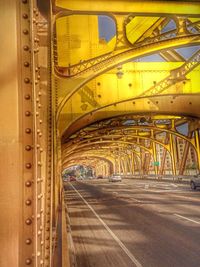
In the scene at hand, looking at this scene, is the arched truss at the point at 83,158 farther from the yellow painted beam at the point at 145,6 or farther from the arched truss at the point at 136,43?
the yellow painted beam at the point at 145,6

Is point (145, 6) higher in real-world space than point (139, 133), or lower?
lower

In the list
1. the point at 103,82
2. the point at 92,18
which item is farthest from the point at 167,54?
the point at 92,18

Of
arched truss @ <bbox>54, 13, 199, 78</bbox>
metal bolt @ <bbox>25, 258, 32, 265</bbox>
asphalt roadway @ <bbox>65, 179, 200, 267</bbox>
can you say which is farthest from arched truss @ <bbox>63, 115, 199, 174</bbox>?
metal bolt @ <bbox>25, 258, 32, 265</bbox>

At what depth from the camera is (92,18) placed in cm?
1814

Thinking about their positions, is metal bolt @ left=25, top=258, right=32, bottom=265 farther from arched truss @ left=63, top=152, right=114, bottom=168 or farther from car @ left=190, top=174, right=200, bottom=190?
arched truss @ left=63, top=152, right=114, bottom=168

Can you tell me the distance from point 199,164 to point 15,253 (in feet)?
116

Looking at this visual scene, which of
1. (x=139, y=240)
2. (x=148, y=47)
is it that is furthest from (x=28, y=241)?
(x=148, y=47)

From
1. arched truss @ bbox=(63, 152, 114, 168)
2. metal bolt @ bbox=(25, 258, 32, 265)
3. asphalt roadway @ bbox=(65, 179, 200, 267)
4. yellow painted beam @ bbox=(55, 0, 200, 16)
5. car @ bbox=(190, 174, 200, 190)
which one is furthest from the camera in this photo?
arched truss @ bbox=(63, 152, 114, 168)

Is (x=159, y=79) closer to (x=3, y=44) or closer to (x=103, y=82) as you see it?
(x=103, y=82)

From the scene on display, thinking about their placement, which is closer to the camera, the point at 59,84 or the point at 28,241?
the point at 28,241

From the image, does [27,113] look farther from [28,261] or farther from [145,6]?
[145,6]

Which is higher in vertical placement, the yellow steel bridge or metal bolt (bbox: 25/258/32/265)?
the yellow steel bridge

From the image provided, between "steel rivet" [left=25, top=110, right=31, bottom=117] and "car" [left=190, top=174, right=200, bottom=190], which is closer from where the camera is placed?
"steel rivet" [left=25, top=110, right=31, bottom=117]

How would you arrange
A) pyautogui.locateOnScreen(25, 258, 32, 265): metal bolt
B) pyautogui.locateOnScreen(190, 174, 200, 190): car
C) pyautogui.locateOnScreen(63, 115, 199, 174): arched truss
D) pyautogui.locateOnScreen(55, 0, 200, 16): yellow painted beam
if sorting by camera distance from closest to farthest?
pyautogui.locateOnScreen(25, 258, 32, 265): metal bolt, pyautogui.locateOnScreen(55, 0, 200, 16): yellow painted beam, pyautogui.locateOnScreen(190, 174, 200, 190): car, pyautogui.locateOnScreen(63, 115, 199, 174): arched truss
